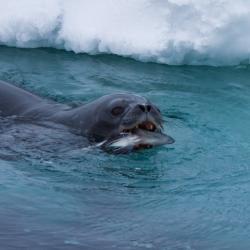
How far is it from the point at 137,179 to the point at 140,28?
476 centimetres

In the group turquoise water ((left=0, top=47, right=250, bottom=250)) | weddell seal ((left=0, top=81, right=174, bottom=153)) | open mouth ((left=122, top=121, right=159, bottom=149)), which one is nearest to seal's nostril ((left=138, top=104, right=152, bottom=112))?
weddell seal ((left=0, top=81, right=174, bottom=153))

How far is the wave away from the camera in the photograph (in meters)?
9.81

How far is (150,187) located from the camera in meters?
5.65

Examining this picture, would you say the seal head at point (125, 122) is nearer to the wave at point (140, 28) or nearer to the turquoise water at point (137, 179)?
the turquoise water at point (137, 179)

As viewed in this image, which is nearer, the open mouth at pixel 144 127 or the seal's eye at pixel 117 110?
the open mouth at pixel 144 127

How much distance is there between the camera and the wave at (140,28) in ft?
32.2

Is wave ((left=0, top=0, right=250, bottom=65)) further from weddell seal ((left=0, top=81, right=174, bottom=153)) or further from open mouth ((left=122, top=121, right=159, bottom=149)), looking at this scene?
open mouth ((left=122, top=121, right=159, bottom=149))

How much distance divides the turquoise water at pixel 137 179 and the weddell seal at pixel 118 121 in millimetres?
117

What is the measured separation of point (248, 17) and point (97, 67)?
7.27ft

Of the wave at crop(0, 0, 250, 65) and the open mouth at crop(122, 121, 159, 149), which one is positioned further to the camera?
the wave at crop(0, 0, 250, 65)

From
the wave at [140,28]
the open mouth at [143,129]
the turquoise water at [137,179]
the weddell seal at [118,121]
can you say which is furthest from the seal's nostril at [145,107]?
the wave at [140,28]

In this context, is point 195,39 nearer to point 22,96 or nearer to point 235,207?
point 22,96

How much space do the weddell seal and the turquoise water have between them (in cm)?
12

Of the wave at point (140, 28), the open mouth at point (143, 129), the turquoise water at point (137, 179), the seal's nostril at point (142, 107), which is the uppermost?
the wave at point (140, 28)
